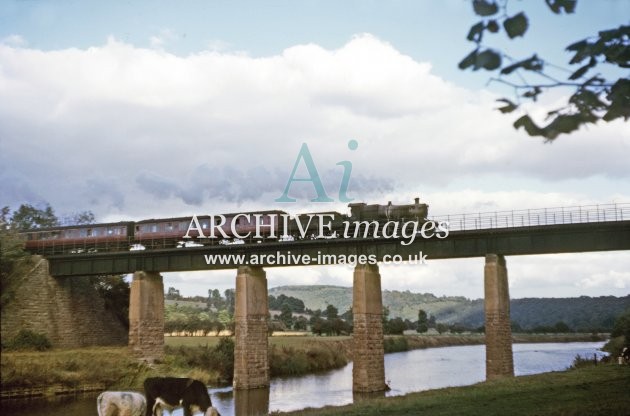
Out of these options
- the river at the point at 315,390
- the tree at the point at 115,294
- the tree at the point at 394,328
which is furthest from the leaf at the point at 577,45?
the tree at the point at 394,328

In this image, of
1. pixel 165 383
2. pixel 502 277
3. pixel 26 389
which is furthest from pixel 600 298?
pixel 165 383

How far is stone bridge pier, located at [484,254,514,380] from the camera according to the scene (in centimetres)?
3588

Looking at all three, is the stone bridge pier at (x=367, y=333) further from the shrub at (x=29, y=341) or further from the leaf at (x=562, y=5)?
the leaf at (x=562, y=5)

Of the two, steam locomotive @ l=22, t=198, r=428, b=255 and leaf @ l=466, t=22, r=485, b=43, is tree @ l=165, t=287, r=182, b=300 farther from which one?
leaf @ l=466, t=22, r=485, b=43

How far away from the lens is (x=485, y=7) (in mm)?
5902

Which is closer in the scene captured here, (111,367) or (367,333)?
(367,333)

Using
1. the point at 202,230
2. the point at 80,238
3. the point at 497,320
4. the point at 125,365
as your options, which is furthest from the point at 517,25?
the point at 80,238

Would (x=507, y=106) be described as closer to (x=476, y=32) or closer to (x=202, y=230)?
(x=476, y=32)

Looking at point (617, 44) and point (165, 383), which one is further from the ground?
point (617, 44)

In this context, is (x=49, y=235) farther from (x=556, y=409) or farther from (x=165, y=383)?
(x=556, y=409)

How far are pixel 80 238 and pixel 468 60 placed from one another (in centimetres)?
4952

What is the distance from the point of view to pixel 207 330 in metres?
76.5

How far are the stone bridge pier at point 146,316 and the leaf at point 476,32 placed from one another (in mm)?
43164

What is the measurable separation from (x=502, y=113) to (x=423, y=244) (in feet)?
109
